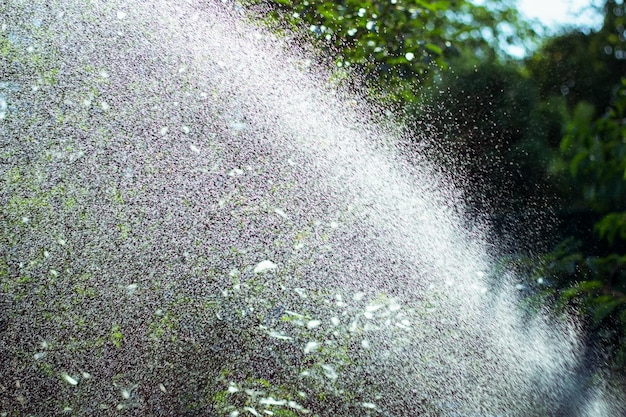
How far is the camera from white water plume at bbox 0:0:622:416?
2.47m

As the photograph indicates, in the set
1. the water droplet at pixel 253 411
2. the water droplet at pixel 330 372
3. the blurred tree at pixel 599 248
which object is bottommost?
the water droplet at pixel 253 411

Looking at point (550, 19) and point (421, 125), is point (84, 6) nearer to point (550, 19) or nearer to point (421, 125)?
point (421, 125)

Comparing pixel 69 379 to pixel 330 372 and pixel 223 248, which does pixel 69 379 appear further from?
pixel 330 372

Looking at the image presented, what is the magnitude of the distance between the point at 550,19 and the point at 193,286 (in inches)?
92.3

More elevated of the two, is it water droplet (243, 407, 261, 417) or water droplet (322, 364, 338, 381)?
water droplet (322, 364, 338, 381)

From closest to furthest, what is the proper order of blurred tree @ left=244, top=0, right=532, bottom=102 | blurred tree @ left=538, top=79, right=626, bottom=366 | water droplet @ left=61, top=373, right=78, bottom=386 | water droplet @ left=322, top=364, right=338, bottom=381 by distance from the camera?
water droplet @ left=61, top=373, right=78, bottom=386
water droplet @ left=322, top=364, right=338, bottom=381
blurred tree @ left=538, top=79, right=626, bottom=366
blurred tree @ left=244, top=0, right=532, bottom=102

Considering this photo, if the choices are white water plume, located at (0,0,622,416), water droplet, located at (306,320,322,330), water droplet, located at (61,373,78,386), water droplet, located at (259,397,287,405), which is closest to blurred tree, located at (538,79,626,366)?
white water plume, located at (0,0,622,416)

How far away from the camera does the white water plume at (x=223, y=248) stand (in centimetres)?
247

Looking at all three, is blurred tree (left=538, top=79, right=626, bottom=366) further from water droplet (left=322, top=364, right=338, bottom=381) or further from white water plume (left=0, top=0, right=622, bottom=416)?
water droplet (left=322, top=364, right=338, bottom=381)

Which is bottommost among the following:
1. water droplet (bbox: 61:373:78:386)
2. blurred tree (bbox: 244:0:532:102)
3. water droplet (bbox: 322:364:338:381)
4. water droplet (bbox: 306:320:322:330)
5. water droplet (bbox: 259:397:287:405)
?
water droplet (bbox: 61:373:78:386)

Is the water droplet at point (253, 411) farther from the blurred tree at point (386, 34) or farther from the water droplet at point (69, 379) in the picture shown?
the blurred tree at point (386, 34)

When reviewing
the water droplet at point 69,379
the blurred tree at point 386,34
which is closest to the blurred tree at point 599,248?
the blurred tree at point 386,34

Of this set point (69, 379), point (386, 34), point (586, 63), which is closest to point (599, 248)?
point (586, 63)

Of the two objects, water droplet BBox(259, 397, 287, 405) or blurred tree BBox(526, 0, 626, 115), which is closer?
water droplet BBox(259, 397, 287, 405)
